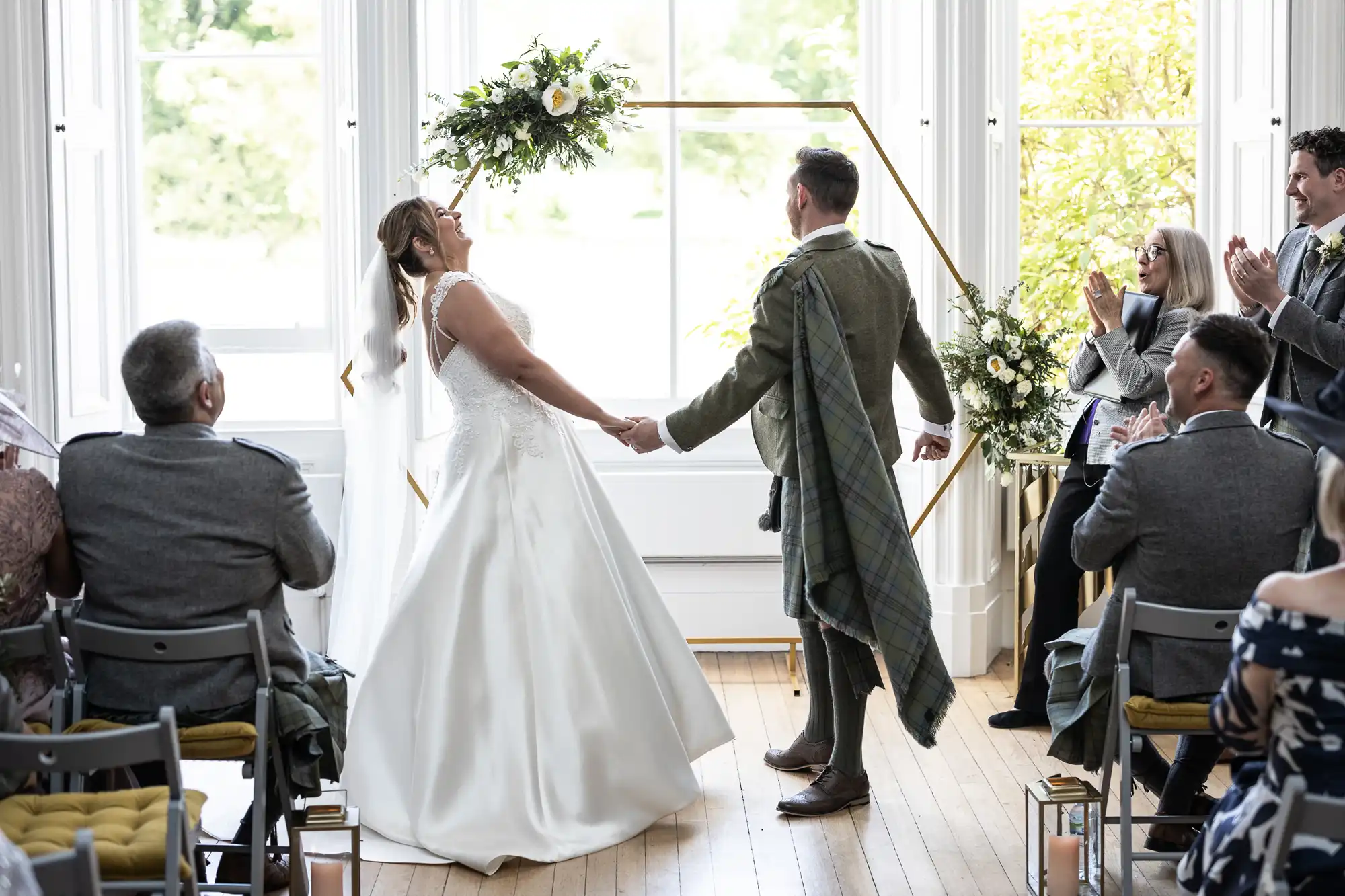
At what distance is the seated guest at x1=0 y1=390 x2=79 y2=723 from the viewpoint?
2.78m

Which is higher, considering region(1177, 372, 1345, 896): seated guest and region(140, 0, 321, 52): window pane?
region(140, 0, 321, 52): window pane

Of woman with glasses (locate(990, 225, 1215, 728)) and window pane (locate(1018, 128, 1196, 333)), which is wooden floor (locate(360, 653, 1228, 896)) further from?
window pane (locate(1018, 128, 1196, 333))

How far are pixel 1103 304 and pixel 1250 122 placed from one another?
1481 millimetres

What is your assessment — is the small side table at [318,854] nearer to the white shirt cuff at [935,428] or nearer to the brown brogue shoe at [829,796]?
the brown brogue shoe at [829,796]

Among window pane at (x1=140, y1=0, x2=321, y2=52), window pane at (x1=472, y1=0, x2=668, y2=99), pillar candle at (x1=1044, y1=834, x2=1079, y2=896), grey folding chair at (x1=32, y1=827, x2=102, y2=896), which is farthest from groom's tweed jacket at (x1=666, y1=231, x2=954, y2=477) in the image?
window pane at (x1=140, y1=0, x2=321, y2=52)

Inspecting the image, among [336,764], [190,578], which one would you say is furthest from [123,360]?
[336,764]

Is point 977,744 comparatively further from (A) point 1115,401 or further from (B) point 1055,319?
(B) point 1055,319

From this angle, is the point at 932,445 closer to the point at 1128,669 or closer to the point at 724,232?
the point at 1128,669

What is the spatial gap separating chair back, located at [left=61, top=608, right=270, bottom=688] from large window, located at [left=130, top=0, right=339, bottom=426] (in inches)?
103

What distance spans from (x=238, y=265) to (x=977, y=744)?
3.24 metres

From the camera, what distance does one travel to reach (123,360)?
2885 mm

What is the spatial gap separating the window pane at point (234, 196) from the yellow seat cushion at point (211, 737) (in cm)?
279

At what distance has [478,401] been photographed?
3734mm

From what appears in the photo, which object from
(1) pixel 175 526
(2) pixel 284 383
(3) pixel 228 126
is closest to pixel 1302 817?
(1) pixel 175 526
